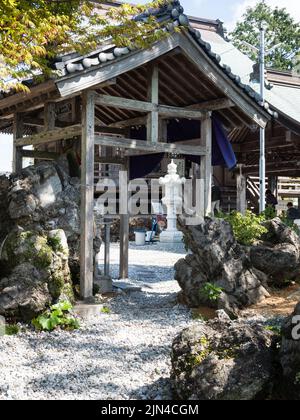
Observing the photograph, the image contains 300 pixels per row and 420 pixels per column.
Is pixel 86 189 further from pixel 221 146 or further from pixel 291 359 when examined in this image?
pixel 291 359

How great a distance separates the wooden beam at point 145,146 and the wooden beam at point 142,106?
55 centimetres

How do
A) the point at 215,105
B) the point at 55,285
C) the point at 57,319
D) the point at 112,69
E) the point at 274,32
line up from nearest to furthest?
the point at 57,319 < the point at 55,285 < the point at 112,69 < the point at 215,105 < the point at 274,32

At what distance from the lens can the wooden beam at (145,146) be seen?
7.76 meters

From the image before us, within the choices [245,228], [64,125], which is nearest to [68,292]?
[245,228]

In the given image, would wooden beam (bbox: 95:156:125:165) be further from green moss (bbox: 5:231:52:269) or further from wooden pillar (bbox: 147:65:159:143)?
green moss (bbox: 5:231:52:269)

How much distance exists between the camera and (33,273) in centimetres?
682

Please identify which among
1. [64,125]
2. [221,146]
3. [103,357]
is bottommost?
[103,357]

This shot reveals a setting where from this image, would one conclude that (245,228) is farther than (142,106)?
Yes

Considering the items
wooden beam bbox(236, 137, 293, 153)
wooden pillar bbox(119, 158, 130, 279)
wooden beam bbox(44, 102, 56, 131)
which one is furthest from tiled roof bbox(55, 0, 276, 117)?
wooden beam bbox(236, 137, 293, 153)

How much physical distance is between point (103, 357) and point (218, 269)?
2.91 metres

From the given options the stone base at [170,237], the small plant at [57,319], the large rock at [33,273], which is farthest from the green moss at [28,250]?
the stone base at [170,237]

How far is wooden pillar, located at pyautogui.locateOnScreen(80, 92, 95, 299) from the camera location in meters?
7.48
